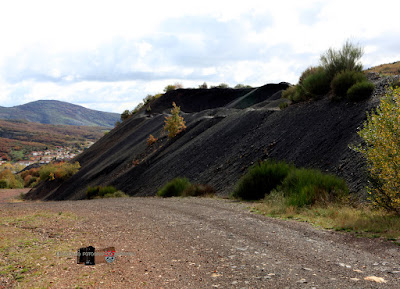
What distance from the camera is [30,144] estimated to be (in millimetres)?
180750

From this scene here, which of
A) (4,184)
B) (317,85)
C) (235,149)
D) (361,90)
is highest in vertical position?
(317,85)

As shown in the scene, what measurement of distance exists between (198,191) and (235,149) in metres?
4.48

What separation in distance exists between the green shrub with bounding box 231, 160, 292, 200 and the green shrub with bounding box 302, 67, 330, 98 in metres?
7.36

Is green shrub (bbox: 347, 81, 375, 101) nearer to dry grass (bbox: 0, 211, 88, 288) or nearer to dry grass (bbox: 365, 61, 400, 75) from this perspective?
dry grass (bbox: 0, 211, 88, 288)

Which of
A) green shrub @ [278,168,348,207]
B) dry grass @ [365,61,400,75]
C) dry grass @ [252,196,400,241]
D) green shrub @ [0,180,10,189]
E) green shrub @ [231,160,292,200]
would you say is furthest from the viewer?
green shrub @ [0,180,10,189]

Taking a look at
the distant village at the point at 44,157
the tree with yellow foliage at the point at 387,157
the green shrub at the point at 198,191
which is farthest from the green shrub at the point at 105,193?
the distant village at the point at 44,157

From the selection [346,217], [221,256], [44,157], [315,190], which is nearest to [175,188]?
[315,190]

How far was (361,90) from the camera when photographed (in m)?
16.5

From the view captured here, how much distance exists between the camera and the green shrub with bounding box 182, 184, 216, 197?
17203mm

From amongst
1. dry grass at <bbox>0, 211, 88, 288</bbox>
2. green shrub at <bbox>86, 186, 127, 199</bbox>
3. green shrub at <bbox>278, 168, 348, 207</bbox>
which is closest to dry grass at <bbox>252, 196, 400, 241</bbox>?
green shrub at <bbox>278, 168, 348, 207</bbox>

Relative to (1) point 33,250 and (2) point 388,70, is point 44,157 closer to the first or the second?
(2) point 388,70

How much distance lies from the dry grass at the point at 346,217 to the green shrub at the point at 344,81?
942 cm

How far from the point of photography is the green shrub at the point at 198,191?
17203 millimetres

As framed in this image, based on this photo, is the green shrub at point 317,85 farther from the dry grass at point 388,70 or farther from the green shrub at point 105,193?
the dry grass at point 388,70
